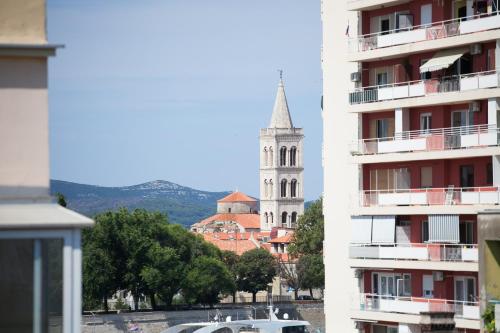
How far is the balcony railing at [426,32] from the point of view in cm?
3250

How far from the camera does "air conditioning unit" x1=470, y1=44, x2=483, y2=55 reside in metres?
32.8

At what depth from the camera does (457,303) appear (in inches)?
1330

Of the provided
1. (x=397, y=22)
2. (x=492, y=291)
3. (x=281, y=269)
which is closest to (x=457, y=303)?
(x=397, y=22)

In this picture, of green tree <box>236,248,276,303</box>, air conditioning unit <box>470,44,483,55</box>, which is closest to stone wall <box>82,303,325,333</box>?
green tree <box>236,248,276,303</box>

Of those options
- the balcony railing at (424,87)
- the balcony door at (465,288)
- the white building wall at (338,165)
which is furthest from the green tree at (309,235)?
the balcony door at (465,288)

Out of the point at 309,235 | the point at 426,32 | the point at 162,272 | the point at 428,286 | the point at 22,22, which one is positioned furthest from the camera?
the point at 309,235

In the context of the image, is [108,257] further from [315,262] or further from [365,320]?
[365,320]

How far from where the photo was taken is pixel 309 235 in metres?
160

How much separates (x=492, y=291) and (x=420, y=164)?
1091 cm

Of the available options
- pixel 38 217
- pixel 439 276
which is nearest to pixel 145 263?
pixel 439 276

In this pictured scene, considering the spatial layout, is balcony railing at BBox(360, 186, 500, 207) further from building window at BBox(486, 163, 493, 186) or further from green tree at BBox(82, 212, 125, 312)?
green tree at BBox(82, 212, 125, 312)

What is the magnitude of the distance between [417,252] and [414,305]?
126 cm

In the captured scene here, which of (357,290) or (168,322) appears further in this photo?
(168,322)

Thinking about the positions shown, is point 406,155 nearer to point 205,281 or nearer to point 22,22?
point 22,22
